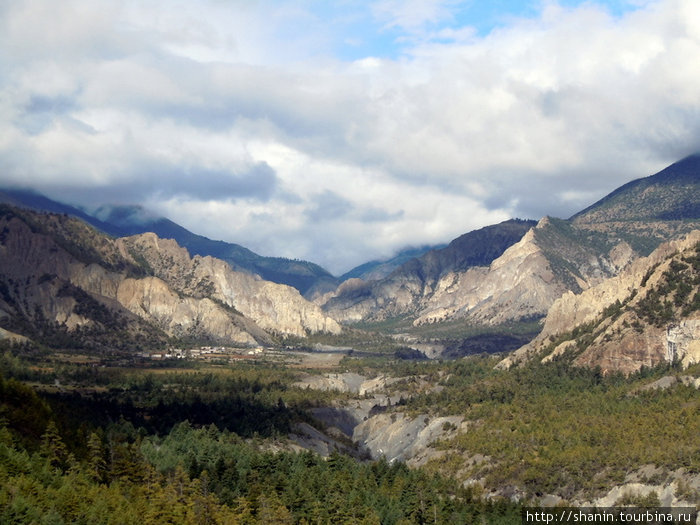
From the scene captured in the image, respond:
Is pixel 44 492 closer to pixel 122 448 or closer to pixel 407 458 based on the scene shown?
pixel 122 448

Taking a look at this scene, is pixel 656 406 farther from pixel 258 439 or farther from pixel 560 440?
pixel 258 439

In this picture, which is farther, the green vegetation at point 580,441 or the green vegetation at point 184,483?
the green vegetation at point 580,441

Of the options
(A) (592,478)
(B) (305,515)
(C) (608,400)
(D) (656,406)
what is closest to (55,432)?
(B) (305,515)

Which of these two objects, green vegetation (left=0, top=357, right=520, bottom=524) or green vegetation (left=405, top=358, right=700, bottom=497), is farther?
green vegetation (left=405, top=358, right=700, bottom=497)

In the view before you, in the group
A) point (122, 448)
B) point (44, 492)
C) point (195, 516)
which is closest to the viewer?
point (44, 492)

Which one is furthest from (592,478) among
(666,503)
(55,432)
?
(55,432)

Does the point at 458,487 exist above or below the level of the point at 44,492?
below

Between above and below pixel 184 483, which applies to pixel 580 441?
below

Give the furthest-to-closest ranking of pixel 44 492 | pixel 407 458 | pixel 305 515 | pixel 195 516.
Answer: pixel 407 458 → pixel 305 515 → pixel 195 516 → pixel 44 492

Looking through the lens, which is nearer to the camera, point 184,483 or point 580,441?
point 184,483

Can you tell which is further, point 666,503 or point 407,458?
point 407,458
